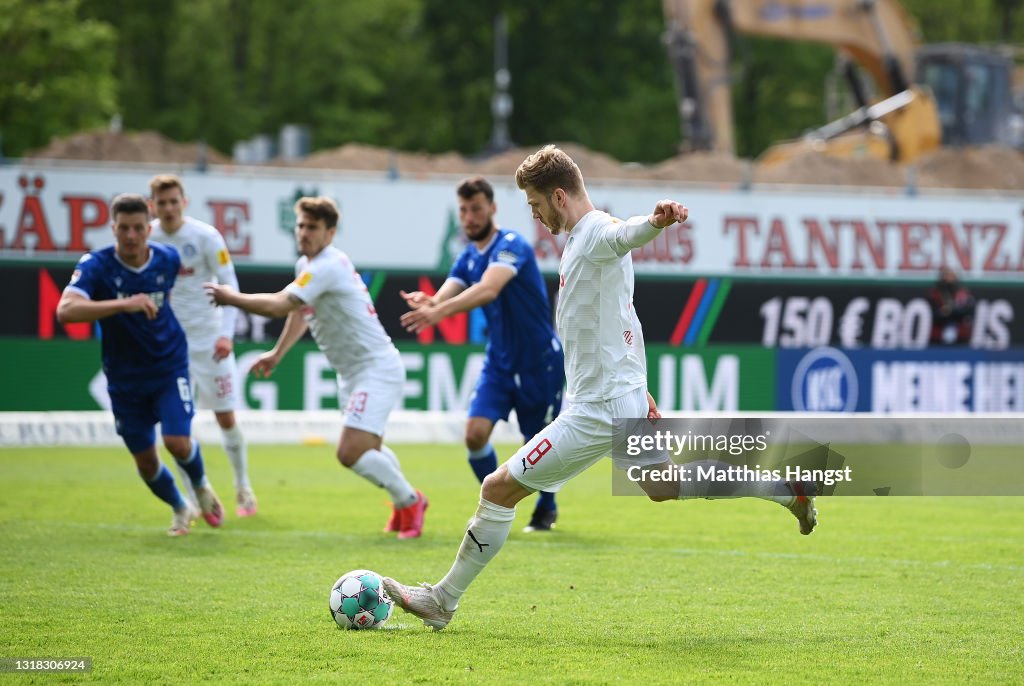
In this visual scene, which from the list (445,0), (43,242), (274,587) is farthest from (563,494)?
(445,0)

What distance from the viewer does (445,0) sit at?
5262 cm

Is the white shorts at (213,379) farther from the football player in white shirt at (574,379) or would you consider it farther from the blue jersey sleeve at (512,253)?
the football player in white shirt at (574,379)

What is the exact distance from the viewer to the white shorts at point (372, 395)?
9.97 metres

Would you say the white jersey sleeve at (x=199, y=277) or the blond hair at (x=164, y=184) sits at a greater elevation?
the blond hair at (x=164, y=184)

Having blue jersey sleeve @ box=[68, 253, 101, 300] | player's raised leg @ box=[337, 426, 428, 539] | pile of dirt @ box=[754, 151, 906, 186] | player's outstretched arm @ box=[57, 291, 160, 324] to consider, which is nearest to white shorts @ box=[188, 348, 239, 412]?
player's raised leg @ box=[337, 426, 428, 539]

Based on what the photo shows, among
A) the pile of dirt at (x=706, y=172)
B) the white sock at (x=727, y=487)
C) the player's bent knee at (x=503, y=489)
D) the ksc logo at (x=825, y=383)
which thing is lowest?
the ksc logo at (x=825, y=383)

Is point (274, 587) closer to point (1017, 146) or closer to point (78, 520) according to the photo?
point (78, 520)

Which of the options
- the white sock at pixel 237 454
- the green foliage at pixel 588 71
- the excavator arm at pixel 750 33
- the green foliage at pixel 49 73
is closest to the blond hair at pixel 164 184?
the white sock at pixel 237 454

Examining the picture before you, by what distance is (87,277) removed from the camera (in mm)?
9469

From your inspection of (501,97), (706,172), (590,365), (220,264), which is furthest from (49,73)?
(590,365)

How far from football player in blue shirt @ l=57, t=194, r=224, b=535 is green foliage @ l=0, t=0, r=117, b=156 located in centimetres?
2546

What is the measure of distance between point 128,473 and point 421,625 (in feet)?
28.1

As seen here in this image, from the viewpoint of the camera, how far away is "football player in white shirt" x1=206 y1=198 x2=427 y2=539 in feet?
32.3

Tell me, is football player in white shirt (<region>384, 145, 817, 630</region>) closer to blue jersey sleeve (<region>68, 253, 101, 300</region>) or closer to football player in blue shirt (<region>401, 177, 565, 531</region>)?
football player in blue shirt (<region>401, 177, 565, 531</region>)
